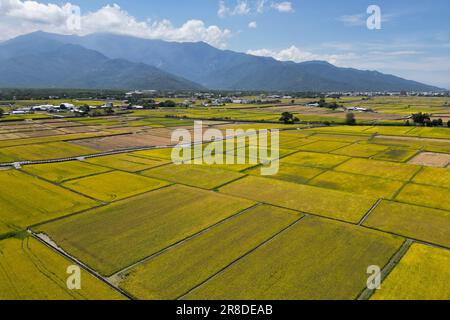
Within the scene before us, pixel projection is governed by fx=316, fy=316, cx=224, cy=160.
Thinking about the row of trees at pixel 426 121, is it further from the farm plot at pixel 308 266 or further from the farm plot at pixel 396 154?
the farm plot at pixel 308 266

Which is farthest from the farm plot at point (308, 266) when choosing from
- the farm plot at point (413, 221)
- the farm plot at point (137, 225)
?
the farm plot at point (137, 225)

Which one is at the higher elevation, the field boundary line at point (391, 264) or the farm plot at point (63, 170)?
the farm plot at point (63, 170)

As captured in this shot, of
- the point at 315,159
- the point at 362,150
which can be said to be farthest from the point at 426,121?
the point at 315,159

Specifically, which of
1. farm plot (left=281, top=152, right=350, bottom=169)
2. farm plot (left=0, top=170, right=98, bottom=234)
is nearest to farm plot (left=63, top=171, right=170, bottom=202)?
farm plot (left=0, top=170, right=98, bottom=234)

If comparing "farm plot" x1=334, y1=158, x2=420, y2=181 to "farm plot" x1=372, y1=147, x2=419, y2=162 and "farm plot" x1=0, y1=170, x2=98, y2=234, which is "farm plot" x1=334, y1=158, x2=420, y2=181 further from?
"farm plot" x1=0, y1=170, x2=98, y2=234
